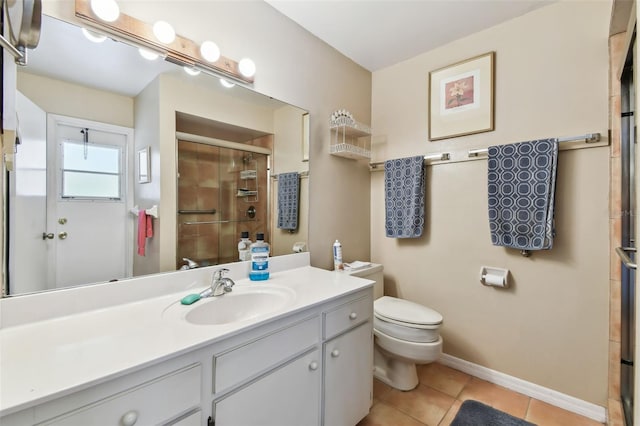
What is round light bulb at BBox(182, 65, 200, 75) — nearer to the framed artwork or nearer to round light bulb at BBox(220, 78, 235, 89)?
round light bulb at BBox(220, 78, 235, 89)

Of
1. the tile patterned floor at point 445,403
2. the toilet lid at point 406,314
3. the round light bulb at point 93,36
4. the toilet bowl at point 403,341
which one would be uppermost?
the round light bulb at point 93,36

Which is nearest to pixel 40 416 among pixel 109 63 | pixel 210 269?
pixel 210 269

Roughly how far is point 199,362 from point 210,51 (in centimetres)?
136

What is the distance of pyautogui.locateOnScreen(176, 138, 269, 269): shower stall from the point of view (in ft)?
4.28

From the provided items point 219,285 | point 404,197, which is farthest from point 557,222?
point 219,285

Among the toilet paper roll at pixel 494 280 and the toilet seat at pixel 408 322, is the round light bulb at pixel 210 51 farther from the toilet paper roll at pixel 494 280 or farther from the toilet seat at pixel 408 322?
the toilet paper roll at pixel 494 280

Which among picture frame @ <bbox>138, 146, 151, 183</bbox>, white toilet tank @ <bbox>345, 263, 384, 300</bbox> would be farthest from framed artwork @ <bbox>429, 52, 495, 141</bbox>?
picture frame @ <bbox>138, 146, 151, 183</bbox>

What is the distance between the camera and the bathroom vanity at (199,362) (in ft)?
2.03

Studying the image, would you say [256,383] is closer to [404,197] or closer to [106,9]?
[106,9]

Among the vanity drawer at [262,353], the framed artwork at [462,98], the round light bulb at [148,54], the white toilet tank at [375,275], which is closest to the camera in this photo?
the vanity drawer at [262,353]

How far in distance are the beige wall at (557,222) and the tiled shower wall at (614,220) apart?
0.04 metres

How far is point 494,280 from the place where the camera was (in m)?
1.76

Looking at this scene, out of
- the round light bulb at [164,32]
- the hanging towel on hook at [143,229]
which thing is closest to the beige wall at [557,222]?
the round light bulb at [164,32]

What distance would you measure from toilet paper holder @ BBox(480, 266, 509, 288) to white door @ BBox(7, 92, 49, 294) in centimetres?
225
